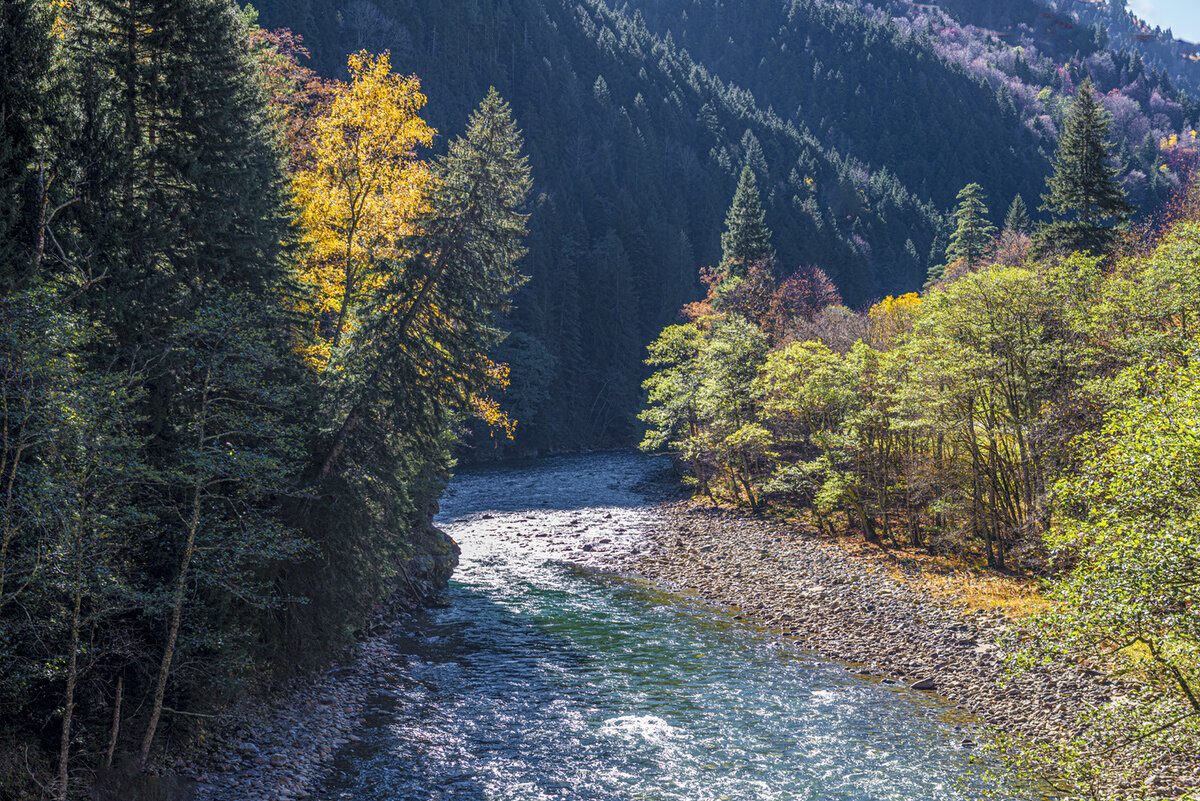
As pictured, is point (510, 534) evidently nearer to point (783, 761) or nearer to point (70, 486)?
point (783, 761)

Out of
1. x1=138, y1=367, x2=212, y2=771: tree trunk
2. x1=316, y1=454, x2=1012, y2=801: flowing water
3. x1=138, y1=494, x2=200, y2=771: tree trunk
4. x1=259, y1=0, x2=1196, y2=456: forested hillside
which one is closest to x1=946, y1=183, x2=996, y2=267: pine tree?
x1=259, y1=0, x2=1196, y2=456: forested hillside

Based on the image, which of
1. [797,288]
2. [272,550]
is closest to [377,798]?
[272,550]

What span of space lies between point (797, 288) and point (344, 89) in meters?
44.5

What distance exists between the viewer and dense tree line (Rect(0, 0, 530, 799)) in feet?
29.9

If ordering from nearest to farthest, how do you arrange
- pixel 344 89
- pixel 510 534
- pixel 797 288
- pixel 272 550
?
pixel 272 550 < pixel 344 89 < pixel 510 534 < pixel 797 288

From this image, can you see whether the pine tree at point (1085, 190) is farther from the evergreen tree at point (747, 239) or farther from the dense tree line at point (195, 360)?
the dense tree line at point (195, 360)

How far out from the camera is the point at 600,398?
3241 inches

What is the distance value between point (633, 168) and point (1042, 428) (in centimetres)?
9347

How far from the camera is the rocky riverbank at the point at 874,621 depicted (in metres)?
15.4

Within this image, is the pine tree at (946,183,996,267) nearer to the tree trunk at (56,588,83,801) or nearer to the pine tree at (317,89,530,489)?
the pine tree at (317,89,530,489)

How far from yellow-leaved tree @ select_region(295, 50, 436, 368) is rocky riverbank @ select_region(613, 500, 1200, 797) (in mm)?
17396

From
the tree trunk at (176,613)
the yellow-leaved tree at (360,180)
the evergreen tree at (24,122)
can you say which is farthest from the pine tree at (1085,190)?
the evergreen tree at (24,122)

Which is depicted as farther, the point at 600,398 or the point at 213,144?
the point at 600,398

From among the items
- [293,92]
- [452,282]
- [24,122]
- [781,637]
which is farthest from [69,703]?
[293,92]
